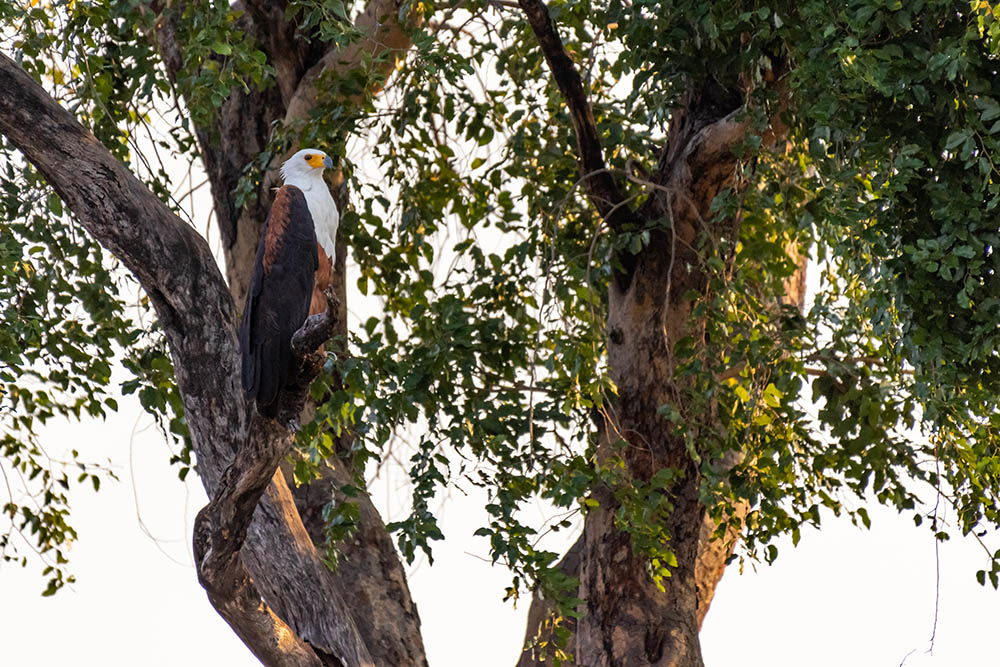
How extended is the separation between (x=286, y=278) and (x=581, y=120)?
117 centimetres

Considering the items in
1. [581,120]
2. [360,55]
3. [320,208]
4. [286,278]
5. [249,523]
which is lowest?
[249,523]

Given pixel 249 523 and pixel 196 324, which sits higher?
pixel 196 324

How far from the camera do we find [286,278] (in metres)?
2.69

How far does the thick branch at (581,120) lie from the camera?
10.8 ft

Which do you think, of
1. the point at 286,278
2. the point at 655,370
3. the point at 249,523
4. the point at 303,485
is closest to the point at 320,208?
the point at 286,278

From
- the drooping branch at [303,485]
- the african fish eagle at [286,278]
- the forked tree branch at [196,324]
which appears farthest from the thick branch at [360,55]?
the forked tree branch at [196,324]

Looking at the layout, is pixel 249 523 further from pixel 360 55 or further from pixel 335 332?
pixel 360 55

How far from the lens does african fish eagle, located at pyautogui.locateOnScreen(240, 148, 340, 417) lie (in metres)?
2.46

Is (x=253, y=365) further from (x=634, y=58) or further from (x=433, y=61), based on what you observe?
(x=634, y=58)

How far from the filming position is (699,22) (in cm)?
303

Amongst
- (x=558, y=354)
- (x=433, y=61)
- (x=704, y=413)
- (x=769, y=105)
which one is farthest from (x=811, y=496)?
(x=433, y=61)

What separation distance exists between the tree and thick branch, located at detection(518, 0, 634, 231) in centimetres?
1

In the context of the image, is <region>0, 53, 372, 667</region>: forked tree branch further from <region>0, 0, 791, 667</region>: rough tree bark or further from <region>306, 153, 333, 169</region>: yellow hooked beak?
<region>306, 153, 333, 169</region>: yellow hooked beak

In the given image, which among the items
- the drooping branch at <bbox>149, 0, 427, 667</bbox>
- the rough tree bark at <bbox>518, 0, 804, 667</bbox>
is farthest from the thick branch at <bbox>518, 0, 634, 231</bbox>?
the drooping branch at <bbox>149, 0, 427, 667</bbox>
